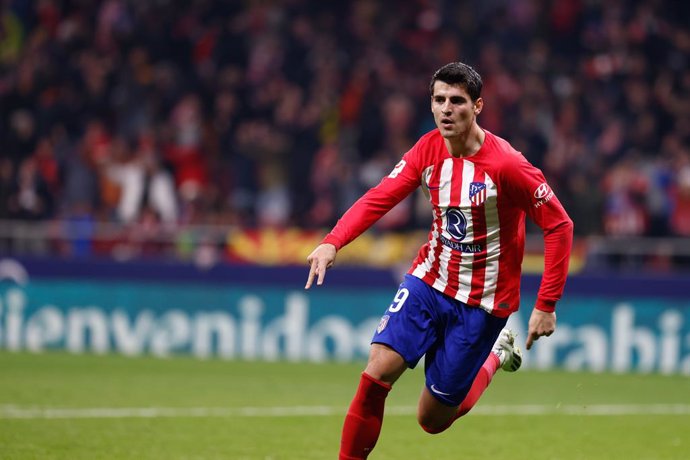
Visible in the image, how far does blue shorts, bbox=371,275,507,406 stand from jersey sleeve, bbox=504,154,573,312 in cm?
56

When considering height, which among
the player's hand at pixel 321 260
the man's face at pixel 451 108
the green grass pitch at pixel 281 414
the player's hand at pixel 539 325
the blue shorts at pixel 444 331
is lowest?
the green grass pitch at pixel 281 414

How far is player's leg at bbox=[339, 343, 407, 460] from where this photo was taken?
664 cm

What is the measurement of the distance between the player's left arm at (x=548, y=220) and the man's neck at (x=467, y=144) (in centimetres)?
26

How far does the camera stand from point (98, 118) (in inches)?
742

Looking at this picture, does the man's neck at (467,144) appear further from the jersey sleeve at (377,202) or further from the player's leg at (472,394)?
the player's leg at (472,394)

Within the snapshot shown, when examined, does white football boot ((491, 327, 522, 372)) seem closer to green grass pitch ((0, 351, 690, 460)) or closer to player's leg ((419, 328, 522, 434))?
player's leg ((419, 328, 522, 434))

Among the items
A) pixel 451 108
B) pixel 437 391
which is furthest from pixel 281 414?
pixel 451 108

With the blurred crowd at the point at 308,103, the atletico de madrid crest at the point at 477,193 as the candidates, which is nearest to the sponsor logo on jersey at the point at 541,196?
the atletico de madrid crest at the point at 477,193

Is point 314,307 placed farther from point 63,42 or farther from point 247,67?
point 63,42

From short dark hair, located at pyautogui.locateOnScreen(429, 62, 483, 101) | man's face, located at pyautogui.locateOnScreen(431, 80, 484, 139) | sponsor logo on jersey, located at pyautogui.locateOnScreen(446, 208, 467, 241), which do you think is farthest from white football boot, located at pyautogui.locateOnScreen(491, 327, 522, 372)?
short dark hair, located at pyautogui.locateOnScreen(429, 62, 483, 101)

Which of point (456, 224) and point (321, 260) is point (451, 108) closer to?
point (456, 224)

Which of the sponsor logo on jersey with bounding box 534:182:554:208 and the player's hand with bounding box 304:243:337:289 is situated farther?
the sponsor logo on jersey with bounding box 534:182:554:208

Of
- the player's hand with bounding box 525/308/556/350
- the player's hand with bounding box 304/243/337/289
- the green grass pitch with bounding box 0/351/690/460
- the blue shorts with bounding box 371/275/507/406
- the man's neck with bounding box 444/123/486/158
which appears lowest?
the green grass pitch with bounding box 0/351/690/460

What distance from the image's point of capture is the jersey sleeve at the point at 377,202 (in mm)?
6629
